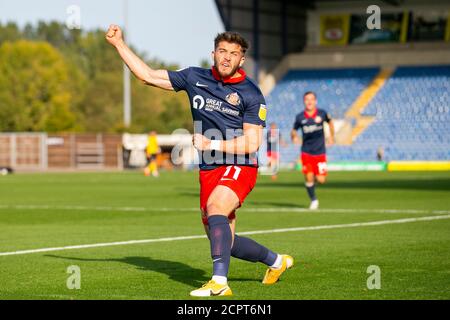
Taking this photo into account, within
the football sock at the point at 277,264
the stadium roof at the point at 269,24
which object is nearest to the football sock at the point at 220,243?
the football sock at the point at 277,264

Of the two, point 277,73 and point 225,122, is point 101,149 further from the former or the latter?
point 225,122

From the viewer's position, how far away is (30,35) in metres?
157

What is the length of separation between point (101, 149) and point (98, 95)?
47.2 metres

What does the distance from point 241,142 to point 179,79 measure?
0.94 m

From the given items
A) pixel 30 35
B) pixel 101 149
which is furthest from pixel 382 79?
pixel 30 35

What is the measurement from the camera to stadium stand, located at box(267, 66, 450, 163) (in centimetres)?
5778

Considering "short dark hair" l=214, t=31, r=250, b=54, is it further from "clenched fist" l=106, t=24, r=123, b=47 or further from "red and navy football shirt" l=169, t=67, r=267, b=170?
"clenched fist" l=106, t=24, r=123, b=47

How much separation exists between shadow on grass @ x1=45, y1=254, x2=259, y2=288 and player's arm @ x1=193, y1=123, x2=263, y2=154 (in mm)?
1360

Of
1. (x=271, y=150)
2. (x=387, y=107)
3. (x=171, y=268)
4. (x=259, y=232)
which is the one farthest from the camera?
(x=387, y=107)

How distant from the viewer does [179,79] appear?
9336 millimetres

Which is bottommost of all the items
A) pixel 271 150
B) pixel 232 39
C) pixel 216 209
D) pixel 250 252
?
pixel 250 252

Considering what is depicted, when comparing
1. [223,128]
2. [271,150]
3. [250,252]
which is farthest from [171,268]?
[271,150]

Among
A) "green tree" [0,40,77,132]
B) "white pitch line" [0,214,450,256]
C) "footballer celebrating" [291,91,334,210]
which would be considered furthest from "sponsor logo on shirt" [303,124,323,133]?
"green tree" [0,40,77,132]

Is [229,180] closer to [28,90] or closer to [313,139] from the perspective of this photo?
[313,139]
